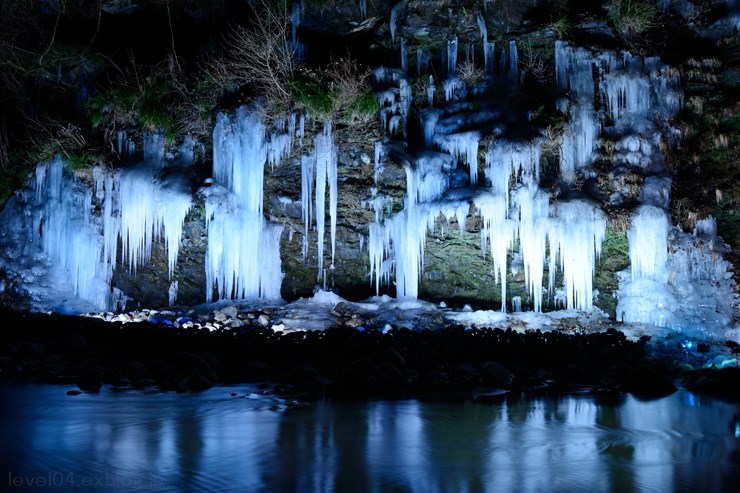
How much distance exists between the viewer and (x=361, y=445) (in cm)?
485

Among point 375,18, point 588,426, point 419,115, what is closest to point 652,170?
point 419,115

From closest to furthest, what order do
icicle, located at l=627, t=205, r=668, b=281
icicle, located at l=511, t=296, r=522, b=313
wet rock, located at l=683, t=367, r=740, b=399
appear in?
wet rock, located at l=683, t=367, r=740, b=399
icicle, located at l=627, t=205, r=668, b=281
icicle, located at l=511, t=296, r=522, b=313

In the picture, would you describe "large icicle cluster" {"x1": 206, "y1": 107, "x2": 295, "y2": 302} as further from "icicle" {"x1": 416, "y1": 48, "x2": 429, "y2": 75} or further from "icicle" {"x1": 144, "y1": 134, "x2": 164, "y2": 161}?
"icicle" {"x1": 416, "y1": 48, "x2": 429, "y2": 75}

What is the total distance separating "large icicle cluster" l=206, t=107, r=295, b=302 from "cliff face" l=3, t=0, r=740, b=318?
0.39 m

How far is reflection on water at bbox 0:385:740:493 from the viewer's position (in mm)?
3809

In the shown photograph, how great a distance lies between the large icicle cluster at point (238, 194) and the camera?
1455cm

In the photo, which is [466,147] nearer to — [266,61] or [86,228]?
[266,61]

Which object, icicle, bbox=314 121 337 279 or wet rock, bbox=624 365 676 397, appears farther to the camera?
icicle, bbox=314 121 337 279

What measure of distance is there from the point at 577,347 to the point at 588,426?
5.72 meters

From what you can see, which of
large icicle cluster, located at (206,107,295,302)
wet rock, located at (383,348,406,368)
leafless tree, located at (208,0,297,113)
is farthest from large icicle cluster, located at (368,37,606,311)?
wet rock, located at (383,348,406,368)

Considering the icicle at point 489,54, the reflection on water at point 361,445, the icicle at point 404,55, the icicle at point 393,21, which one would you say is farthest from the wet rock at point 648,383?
the icicle at point 393,21

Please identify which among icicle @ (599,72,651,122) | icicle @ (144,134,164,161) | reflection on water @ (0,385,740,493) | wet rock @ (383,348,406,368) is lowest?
reflection on water @ (0,385,740,493)

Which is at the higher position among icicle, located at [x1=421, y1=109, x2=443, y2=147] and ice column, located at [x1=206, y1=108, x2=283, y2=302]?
icicle, located at [x1=421, y1=109, x2=443, y2=147]

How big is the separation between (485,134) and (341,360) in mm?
6632
